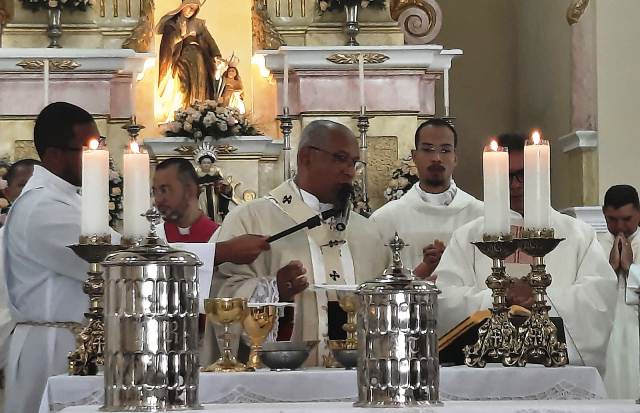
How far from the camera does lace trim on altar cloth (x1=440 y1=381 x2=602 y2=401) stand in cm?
457

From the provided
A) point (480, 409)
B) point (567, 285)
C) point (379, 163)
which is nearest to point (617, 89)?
point (379, 163)

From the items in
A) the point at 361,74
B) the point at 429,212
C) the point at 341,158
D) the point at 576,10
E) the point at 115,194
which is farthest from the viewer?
the point at 576,10

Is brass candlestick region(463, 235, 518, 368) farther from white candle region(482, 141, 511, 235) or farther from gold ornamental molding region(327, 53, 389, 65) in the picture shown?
gold ornamental molding region(327, 53, 389, 65)

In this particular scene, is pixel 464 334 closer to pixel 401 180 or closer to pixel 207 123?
pixel 401 180

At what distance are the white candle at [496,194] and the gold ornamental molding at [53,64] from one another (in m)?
6.52

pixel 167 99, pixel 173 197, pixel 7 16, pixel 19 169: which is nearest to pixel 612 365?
pixel 173 197

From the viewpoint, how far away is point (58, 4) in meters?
11.0

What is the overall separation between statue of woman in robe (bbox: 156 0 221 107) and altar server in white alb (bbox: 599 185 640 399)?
3.59 m

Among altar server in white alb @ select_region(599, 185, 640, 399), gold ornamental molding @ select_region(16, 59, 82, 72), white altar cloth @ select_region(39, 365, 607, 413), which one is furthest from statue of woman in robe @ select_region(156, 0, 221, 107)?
white altar cloth @ select_region(39, 365, 607, 413)

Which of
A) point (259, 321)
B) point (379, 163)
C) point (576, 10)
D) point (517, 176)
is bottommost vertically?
point (259, 321)

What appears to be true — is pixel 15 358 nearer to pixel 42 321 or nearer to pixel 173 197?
pixel 42 321

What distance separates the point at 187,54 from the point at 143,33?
42 centimetres

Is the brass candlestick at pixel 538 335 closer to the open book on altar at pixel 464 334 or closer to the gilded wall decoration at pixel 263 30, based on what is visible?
the open book on altar at pixel 464 334

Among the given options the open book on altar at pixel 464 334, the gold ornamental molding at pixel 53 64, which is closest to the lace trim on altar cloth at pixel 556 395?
the open book on altar at pixel 464 334
